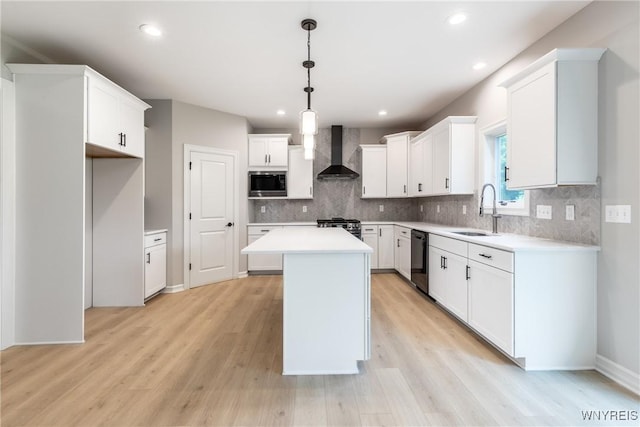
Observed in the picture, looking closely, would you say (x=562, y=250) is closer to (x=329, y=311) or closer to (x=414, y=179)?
(x=329, y=311)

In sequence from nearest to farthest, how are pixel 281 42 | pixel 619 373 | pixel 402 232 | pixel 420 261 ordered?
pixel 619 373 → pixel 281 42 → pixel 420 261 → pixel 402 232

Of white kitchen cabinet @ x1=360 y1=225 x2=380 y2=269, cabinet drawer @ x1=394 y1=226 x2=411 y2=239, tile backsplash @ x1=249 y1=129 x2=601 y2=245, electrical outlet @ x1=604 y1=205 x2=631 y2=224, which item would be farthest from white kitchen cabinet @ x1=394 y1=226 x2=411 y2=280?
electrical outlet @ x1=604 y1=205 x2=631 y2=224

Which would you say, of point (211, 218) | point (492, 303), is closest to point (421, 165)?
point (492, 303)

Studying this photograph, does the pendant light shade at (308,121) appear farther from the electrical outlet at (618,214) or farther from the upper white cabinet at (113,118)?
the electrical outlet at (618,214)

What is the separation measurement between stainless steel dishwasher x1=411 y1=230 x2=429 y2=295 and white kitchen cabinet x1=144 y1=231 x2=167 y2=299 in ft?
11.2

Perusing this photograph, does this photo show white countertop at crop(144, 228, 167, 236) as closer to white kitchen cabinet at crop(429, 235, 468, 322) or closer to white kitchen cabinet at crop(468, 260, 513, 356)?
white kitchen cabinet at crop(429, 235, 468, 322)

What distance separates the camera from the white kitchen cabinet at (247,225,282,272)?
495 centimetres

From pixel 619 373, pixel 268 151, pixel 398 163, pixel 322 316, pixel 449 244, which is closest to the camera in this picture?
pixel 619 373

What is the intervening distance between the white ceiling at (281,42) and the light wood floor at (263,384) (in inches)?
105

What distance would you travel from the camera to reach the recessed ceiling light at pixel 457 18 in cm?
228

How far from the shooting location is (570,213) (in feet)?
7.53

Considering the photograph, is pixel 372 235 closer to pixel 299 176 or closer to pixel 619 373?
pixel 299 176

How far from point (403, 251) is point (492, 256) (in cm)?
232

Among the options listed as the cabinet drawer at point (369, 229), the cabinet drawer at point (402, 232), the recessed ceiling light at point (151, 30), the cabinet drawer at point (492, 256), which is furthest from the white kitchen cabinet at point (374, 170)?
the recessed ceiling light at point (151, 30)
